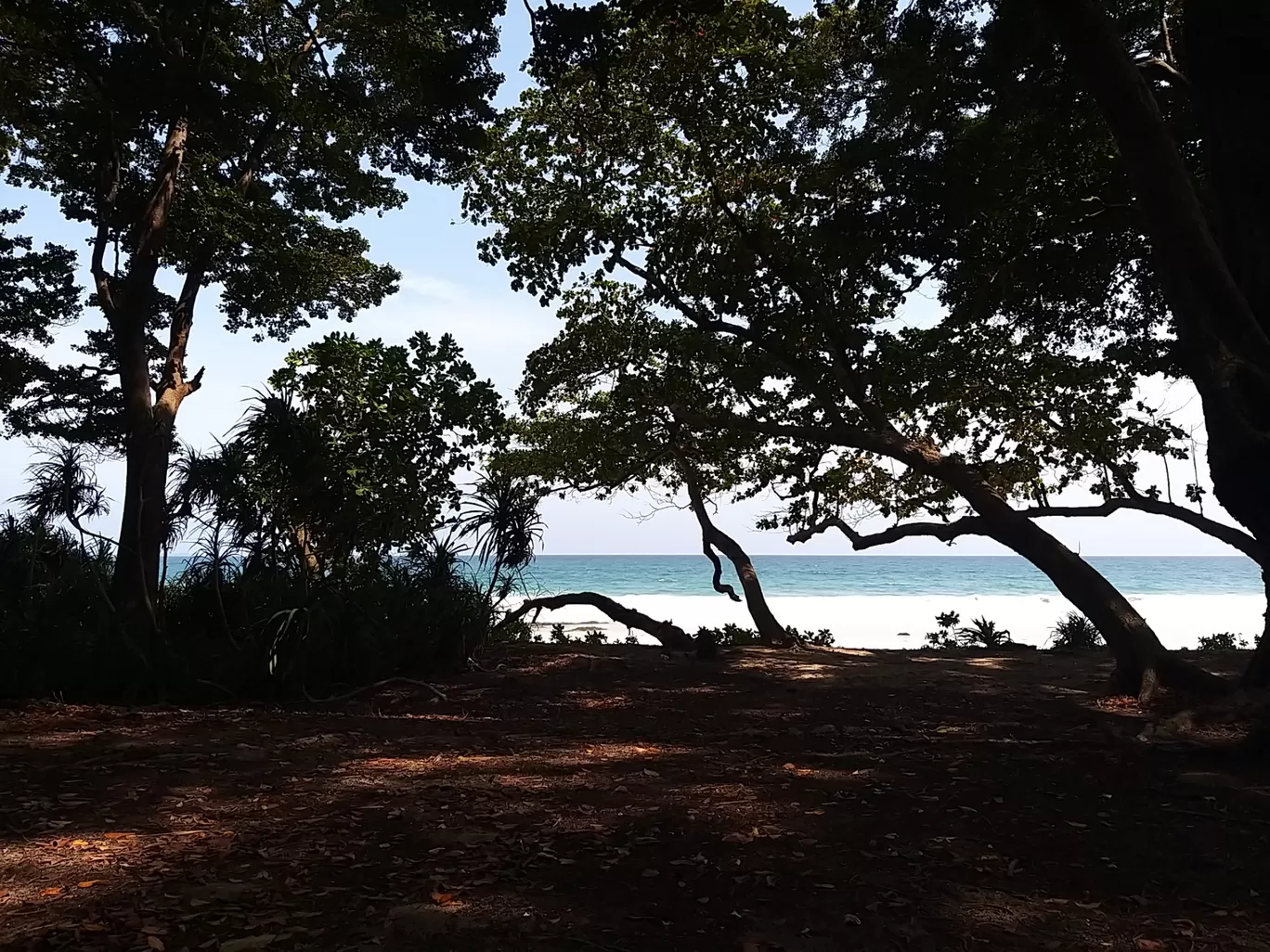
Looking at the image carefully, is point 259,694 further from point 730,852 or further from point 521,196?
point 521,196

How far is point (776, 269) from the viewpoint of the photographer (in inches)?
424

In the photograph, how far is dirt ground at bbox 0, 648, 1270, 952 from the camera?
9.70 feet

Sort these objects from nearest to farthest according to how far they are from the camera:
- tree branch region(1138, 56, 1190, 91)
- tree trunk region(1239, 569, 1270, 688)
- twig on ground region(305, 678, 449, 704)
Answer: tree trunk region(1239, 569, 1270, 688)
tree branch region(1138, 56, 1190, 91)
twig on ground region(305, 678, 449, 704)

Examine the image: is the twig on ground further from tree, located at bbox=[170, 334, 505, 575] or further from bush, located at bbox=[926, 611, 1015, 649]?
bush, located at bbox=[926, 611, 1015, 649]

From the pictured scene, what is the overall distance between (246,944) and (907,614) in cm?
3544

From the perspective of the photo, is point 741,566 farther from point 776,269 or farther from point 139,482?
point 139,482

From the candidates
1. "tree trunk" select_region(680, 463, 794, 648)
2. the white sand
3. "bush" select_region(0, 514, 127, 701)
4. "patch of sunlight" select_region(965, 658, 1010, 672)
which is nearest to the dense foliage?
"bush" select_region(0, 514, 127, 701)

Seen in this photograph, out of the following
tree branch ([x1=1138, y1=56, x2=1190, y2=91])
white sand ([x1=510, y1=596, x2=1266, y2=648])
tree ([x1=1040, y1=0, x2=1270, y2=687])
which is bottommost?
white sand ([x1=510, y1=596, x2=1266, y2=648])

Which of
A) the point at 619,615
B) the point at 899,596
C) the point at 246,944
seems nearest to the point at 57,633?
the point at 619,615

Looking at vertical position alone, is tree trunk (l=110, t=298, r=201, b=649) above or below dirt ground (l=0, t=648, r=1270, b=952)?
above

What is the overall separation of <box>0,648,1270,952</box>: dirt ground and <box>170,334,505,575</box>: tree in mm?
2636

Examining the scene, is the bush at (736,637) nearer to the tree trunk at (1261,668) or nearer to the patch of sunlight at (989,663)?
the patch of sunlight at (989,663)

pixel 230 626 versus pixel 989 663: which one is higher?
pixel 230 626

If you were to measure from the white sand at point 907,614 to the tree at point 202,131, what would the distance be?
438 inches
